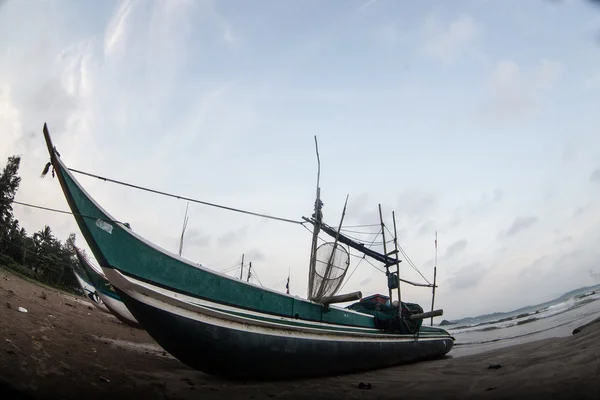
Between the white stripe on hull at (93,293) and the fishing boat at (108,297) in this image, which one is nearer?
the fishing boat at (108,297)

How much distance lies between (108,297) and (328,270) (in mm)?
16021

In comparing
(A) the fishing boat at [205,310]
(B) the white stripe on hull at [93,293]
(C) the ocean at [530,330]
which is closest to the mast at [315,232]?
(A) the fishing boat at [205,310]

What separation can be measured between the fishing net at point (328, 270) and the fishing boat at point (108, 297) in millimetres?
13563

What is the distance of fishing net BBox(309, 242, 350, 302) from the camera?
10180 millimetres

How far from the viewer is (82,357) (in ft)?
23.2

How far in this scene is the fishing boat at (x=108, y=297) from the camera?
18750mm

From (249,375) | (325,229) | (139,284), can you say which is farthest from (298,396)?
(325,229)

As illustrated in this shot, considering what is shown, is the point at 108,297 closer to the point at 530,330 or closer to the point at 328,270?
the point at 328,270

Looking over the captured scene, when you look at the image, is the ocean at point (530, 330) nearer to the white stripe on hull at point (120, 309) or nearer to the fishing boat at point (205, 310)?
the fishing boat at point (205, 310)

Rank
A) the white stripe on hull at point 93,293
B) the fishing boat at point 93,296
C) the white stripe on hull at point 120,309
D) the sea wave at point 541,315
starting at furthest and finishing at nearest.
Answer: the sea wave at point 541,315 < the white stripe on hull at point 93,293 < the fishing boat at point 93,296 < the white stripe on hull at point 120,309

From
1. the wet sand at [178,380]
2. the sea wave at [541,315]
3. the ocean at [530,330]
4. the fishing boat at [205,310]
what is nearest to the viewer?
the wet sand at [178,380]

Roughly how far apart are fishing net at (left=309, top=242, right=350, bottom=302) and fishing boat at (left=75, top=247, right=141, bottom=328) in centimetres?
1356

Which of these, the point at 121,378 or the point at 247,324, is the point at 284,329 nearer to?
the point at 247,324

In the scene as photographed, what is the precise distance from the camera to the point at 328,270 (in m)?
10.5
